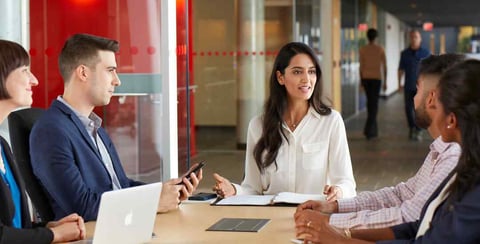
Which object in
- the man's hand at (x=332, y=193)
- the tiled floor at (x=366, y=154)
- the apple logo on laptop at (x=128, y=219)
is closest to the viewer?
the apple logo on laptop at (x=128, y=219)

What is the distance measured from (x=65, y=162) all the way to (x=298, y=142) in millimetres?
1383

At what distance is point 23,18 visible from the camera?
6.78m

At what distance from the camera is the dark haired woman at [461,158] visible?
8.52ft

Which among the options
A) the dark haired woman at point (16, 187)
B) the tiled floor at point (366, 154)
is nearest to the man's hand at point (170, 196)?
the dark haired woman at point (16, 187)

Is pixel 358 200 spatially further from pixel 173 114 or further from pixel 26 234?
pixel 173 114

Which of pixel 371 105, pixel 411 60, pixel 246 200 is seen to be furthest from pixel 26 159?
pixel 371 105

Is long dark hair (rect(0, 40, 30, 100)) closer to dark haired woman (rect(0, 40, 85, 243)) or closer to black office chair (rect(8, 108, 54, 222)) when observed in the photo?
dark haired woman (rect(0, 40, 85, 243))

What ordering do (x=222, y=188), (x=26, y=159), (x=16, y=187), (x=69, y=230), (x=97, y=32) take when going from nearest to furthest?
(x=69, y=230)
(x=16, y=187)
(x=26, y=159)
(x=222, y=188)
(x=97, y=32)

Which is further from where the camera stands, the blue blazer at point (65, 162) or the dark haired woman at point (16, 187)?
the blue blazer at point (65, 162)

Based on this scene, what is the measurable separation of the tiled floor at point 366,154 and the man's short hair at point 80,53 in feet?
16.1

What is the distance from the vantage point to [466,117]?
2625 mm

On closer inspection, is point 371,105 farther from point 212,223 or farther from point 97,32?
point 212,223

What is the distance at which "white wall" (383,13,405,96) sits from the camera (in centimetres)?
3081

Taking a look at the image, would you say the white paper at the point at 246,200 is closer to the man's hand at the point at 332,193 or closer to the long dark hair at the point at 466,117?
the man's hand at the point at 332,193
